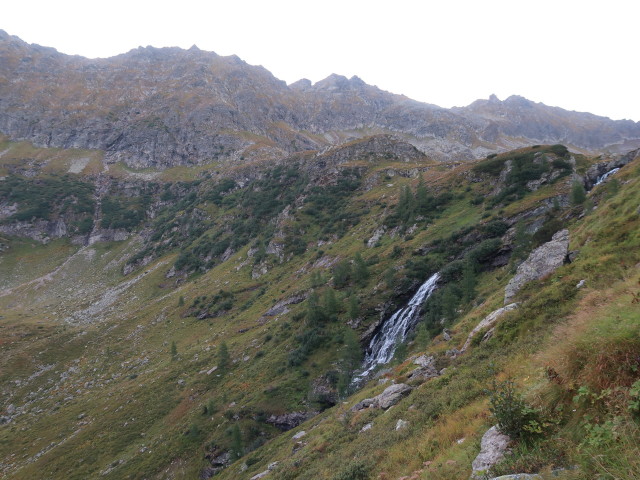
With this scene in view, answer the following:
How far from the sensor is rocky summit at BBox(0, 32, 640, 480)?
791 cm

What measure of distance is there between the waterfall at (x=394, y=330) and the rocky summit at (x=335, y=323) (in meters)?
0.35

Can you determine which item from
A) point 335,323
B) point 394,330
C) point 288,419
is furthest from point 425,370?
point 335,323

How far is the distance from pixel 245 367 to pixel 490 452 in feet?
154

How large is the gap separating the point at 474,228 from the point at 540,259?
32.6 meters

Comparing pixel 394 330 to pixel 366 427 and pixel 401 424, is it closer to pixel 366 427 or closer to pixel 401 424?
pixel 366 427

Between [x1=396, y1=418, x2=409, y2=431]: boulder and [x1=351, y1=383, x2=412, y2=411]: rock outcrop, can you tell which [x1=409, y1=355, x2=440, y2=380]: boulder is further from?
[x1=396, y1=418, x2=409, y2=431]: boulder

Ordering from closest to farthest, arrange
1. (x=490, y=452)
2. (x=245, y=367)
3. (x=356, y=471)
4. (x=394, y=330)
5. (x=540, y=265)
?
1. (x=490, y=452)
2. (x=356, y=471)
3. (x=540, y=265)
4. (x=394, y=330)
5. (x=245, y=367)

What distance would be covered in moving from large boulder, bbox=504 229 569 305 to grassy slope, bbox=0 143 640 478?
1.37 m

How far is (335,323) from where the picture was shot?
4816 cm

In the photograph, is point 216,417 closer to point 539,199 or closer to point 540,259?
point 540,259

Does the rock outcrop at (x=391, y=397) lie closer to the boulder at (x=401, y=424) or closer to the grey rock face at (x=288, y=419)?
the boulder at (x=401, y=424)

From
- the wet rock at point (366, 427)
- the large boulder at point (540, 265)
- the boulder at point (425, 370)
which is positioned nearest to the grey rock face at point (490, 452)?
the boulder at point (425, 370)

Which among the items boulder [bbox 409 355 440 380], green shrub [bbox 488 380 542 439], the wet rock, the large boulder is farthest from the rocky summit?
the wet rock

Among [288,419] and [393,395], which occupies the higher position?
[393,395]
